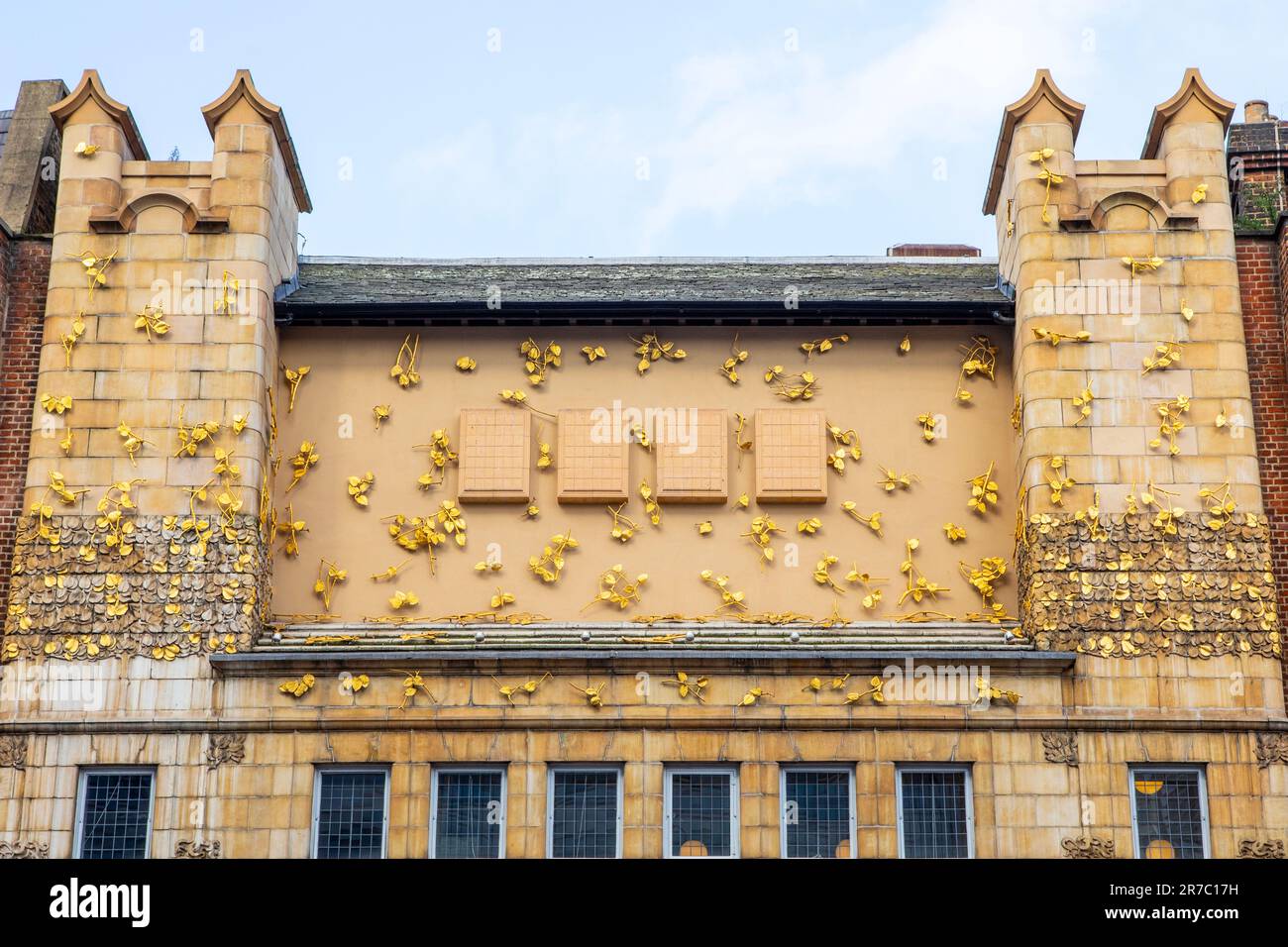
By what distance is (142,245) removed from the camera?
26.9 metres

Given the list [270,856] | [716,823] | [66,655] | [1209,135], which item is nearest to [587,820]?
[716,823]

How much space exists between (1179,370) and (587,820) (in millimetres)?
9693

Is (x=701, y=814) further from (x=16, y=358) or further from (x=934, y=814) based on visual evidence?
(x=16, y=358)

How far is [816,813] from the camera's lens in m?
24.4

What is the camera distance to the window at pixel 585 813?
79.6 ft

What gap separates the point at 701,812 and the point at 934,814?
2857mm

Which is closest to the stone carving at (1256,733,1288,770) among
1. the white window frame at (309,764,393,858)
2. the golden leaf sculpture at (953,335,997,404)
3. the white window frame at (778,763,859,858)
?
the white window frame at (778,763,859,858)

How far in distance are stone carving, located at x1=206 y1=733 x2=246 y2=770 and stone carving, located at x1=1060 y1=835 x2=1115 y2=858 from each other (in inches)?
398

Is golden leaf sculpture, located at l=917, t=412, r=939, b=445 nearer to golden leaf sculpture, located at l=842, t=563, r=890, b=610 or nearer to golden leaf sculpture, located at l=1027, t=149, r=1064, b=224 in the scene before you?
golden leaf sculpture, located at l=842, t=563, r=890, b=610

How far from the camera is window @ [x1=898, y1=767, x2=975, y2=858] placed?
24203 mm

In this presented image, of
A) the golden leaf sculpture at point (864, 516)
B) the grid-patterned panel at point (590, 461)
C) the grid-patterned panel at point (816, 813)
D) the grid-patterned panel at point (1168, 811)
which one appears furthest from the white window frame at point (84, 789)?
the grid-patterned panel at point (1168, 811)

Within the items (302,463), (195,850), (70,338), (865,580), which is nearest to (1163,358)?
(865,580)

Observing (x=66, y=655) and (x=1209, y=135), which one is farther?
(x=1209, y=135)

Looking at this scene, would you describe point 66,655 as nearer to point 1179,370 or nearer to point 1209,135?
point 1179,370
